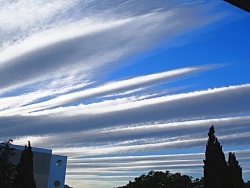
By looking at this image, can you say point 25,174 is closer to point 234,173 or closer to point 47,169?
point 47,169

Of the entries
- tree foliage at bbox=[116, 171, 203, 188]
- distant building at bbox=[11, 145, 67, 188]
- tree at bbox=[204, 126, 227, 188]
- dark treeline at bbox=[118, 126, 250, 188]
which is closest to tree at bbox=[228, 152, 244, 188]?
dark treeline at bbox=[118, 126, 250, 188]

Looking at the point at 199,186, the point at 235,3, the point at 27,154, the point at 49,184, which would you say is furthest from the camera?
the point at 199,186

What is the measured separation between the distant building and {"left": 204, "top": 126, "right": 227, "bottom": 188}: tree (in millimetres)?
20984

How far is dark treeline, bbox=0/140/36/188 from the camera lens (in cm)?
2781

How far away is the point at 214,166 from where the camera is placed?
3098 centimetres

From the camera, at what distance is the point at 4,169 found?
1099 inches

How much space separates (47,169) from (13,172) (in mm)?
17194

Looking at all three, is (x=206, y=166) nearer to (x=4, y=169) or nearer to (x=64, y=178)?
(x=4, y=169)

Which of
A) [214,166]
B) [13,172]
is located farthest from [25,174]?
[214,166]

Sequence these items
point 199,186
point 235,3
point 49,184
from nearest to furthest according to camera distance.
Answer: point 235,3 → point 49,184 → point 199,186

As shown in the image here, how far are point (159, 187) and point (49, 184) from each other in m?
15.0

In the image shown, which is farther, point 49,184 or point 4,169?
point 49,184

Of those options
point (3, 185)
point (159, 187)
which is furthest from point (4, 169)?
point (159, 187)

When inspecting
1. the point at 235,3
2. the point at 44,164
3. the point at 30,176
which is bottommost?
the point at 235,3
